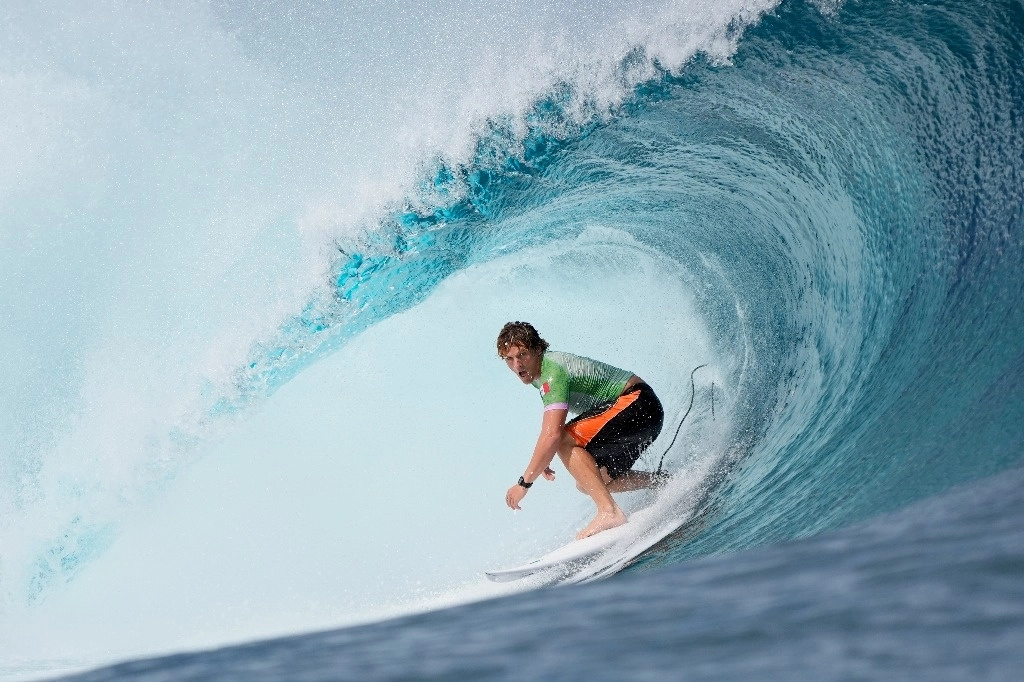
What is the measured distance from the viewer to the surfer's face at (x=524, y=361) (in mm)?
4262

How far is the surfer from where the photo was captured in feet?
13.7

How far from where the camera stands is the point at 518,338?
4266 millimetres

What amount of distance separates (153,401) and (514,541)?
3189 millimetres

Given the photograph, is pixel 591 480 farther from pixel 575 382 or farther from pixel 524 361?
pixel 524 361

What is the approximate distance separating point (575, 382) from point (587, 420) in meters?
0.19

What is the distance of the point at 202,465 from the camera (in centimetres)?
752

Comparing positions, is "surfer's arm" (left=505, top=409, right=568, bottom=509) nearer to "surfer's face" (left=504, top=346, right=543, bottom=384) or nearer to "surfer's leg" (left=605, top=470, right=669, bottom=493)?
"surfer's face" (left=504, top=346, right=543, bottom=384)

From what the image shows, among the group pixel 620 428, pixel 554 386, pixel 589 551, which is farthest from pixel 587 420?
pixel 589 551

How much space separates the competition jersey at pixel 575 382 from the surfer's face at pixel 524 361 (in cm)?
3

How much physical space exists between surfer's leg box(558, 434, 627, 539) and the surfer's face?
0.32m

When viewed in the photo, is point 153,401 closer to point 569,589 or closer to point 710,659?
point 569,589

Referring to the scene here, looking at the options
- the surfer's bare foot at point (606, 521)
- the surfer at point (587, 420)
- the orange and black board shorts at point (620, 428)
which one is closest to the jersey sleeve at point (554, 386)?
the surfer at point (587, 420)

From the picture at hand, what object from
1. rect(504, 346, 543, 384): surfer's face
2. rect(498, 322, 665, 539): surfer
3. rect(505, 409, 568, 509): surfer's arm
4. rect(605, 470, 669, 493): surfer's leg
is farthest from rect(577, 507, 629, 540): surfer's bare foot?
rect(504, 346, 543, 384): surfer's face

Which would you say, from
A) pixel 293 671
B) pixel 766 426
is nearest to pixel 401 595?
pixel 766 426
